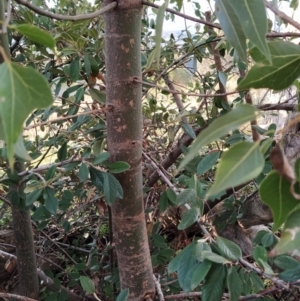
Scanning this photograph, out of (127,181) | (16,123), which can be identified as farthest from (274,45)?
(127,181)

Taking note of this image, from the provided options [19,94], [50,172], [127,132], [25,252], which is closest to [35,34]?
[19,94]

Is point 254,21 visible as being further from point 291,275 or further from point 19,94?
point 291,275

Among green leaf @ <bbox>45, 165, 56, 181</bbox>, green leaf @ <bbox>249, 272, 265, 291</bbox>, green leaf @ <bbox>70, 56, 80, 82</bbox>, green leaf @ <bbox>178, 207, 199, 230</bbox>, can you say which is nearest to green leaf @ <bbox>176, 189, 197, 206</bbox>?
green leaf @ <bbox>178, 207, 199, 230</bbox>

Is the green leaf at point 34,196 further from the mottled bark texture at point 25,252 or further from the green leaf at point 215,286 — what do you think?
the green leaf at point 215,286

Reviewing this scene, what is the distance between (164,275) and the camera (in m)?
0.91

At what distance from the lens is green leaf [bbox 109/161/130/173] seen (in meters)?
0.51

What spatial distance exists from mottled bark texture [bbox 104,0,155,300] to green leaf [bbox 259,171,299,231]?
12.1 inches

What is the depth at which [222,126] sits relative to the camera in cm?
19

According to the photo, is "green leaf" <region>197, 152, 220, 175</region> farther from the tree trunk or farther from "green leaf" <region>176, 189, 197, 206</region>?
the tree trunk

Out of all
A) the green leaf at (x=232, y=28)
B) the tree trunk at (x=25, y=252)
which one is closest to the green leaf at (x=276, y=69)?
the green leaf at (x=232, y=28)

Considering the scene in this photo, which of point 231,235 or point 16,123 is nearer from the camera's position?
point 16,123

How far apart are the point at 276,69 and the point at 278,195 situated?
100mm

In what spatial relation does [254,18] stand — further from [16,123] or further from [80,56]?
[80,56]

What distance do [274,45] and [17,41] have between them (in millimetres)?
729
